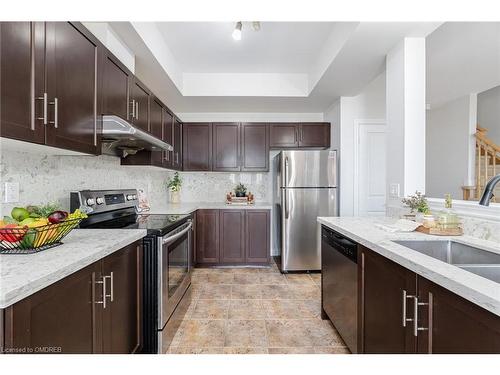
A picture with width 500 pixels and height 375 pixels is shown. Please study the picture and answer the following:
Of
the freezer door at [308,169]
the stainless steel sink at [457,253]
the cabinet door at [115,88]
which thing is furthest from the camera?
the freezer door at [308,169]

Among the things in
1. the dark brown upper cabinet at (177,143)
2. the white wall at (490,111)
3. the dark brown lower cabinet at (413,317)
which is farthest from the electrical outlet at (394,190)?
the white wall at (490,111)

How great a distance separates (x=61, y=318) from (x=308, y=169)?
309 cm

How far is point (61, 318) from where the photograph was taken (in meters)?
0.95

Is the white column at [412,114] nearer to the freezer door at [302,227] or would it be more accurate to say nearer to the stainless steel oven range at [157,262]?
the freezer door at [302,227]

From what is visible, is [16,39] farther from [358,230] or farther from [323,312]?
[323,312]

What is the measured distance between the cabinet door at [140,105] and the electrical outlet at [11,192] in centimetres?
100

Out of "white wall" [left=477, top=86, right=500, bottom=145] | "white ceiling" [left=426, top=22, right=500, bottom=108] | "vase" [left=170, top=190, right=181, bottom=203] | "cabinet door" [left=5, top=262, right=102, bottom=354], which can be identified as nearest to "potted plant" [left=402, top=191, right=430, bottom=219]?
"white ceiling" [left=426, top=22, right=500, bottom=108]

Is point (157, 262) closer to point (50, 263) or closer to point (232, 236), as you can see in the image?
point (50, 263)

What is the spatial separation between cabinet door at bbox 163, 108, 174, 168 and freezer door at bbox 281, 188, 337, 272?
153 cm

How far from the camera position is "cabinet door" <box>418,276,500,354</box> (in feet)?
2.41

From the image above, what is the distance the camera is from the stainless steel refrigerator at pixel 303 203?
3.56 m

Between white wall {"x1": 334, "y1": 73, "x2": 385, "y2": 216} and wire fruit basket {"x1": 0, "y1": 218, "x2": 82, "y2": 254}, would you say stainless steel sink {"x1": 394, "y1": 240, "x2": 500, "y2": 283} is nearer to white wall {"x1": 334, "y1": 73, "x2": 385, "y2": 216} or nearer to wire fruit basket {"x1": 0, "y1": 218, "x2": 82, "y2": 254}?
wire fruit basket {"x1": 0, "y1": 218, "x2": 82, "y2": 254}
